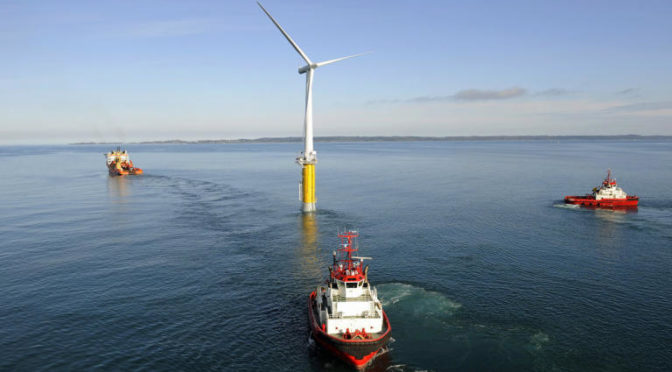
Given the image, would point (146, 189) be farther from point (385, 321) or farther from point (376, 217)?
point (385, 321)

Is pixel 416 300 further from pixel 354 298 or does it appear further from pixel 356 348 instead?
pixel 356 348

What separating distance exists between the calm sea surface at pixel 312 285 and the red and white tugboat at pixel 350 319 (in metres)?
2.06

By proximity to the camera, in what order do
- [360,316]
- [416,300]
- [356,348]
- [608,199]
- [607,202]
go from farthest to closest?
[608,199], [607,202], [416,300], [360,316], [356,348]

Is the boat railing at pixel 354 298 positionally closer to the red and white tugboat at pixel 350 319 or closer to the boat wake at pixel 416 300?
the red and white tugboat at pixel 350 319

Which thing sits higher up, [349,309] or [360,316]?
[349,309]

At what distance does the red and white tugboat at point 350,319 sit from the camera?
47.4m

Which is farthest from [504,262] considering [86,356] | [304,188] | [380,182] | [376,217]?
[380,182]

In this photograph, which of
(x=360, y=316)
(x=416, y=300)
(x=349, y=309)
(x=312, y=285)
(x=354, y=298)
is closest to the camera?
(x=360, y=316)

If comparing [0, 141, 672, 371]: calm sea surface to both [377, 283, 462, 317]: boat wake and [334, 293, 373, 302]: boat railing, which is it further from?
[334, 293, 373, 302]: boat railing

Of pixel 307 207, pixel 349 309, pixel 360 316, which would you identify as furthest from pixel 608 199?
pixel 349 309

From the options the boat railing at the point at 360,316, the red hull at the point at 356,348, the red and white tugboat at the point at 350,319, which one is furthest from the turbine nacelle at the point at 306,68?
the red hull at the point at 356,348

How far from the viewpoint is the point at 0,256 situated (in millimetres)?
81688

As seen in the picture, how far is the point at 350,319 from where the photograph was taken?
50.2 meters

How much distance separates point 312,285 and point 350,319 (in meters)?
19.6
